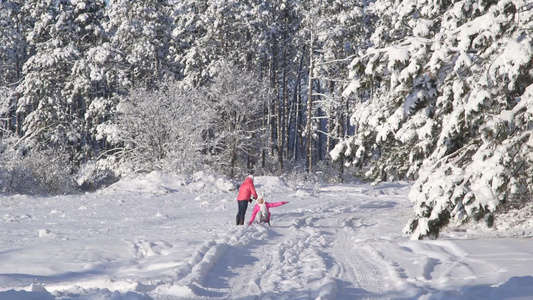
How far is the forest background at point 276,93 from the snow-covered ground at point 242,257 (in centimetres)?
91

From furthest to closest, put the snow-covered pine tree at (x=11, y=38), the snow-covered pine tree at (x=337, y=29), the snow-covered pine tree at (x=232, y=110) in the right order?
1. the snow-covered pine tree at (x=11, y=38)
2. the snow-covered pine tree at (x=232, y=110)
3. the snow-covered pine tree at (x=337, y=29)

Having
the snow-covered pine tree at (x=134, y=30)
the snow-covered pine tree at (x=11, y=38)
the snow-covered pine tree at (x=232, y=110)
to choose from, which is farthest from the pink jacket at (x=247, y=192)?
the snow-covered pine tree at (x=11, y=38)

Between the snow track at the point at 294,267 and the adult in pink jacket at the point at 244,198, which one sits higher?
the adult in pink jacket at the point at 244,198

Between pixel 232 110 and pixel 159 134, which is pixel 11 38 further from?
pixel 159 134

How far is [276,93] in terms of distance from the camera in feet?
112

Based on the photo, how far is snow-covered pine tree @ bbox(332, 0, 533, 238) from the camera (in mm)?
7246

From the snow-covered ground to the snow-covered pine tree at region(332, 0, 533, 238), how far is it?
37.2 inches

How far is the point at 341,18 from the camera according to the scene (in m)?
29.0

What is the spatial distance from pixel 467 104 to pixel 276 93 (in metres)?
27.2

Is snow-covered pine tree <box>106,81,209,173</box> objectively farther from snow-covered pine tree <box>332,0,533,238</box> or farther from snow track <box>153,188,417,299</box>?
snow-covered pine tree <box>332,0,533,238</box>

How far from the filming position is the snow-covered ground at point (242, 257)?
18.9ft

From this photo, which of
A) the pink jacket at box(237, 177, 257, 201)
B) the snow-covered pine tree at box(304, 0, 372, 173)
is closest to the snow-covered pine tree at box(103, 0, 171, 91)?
the snow-covered pine tree at box(304, 0, 372, 173)

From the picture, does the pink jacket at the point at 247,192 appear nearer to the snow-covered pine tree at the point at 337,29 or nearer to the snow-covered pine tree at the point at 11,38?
the snow-covered pine tree at the point at 337,29

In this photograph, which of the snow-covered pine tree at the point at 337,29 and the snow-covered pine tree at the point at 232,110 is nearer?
the snow-covered pine tree at the point at 337,29
